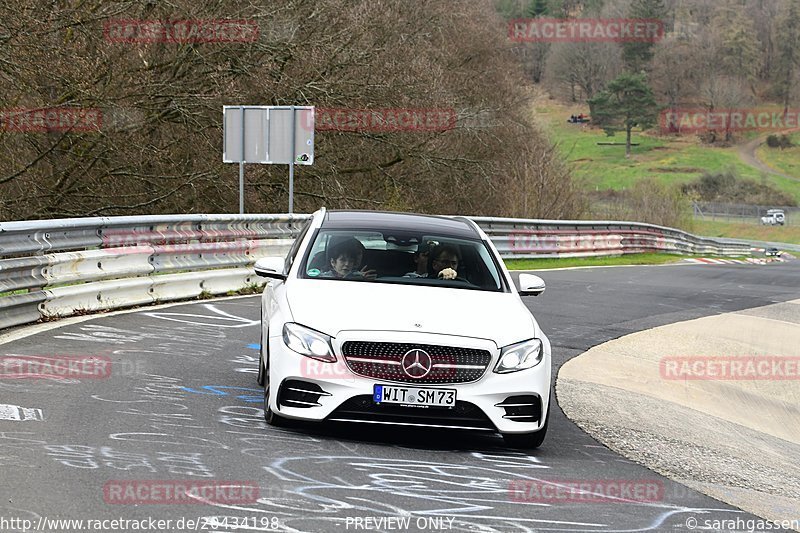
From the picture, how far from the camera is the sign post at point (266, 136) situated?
20828mm

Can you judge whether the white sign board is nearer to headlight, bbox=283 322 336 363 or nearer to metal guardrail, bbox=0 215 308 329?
metal guardrail, bbox=0 215 308 329

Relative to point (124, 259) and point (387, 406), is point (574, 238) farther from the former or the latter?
point (387, 406)

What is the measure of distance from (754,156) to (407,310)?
144512mm

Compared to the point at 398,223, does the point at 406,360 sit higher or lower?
lower

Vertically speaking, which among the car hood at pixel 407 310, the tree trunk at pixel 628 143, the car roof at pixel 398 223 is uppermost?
the tree trunk at pixel 628 143

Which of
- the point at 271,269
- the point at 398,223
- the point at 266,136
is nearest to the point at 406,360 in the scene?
the point at 271,269

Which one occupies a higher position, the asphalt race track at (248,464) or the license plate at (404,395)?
the license plate at (404,395)

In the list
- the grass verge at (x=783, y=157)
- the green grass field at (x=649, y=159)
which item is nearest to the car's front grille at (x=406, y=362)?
the green grass field at (x=649, y=159)

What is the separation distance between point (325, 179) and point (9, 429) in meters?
21.9

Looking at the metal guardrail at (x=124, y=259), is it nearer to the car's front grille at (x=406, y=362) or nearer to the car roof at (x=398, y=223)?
the car roof at (x=398, y=223)

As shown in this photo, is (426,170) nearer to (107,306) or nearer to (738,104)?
(107,306)

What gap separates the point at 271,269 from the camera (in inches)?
351

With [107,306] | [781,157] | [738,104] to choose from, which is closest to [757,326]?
[107,306]

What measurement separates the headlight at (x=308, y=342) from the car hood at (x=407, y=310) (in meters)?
0.05
